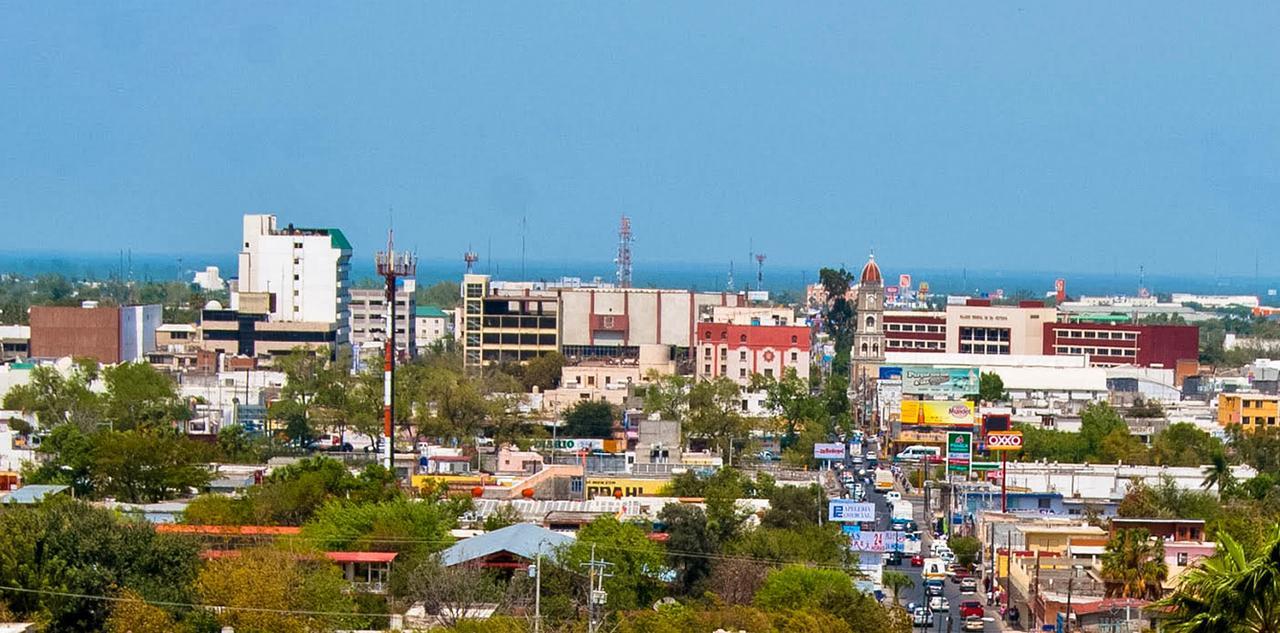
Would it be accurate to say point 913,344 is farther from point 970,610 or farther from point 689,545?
point 689,545

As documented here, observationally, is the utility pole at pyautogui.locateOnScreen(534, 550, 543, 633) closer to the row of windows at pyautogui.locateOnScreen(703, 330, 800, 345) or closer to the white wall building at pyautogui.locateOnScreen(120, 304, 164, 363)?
the row of windows at pyautogui.locateOnScreen(703, 330, 800, 345)

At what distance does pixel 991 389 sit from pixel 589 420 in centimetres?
1711

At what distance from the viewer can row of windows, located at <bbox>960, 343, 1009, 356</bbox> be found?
9788cm

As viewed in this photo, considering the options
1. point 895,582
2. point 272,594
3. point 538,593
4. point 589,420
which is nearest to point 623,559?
point 538,593

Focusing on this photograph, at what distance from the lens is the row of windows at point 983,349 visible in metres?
97.9

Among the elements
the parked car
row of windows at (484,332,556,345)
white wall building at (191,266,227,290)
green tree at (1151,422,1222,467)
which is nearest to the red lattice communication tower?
the parked car

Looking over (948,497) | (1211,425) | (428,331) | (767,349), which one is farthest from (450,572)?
(428,331)

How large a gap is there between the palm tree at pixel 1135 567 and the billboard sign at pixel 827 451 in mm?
24499

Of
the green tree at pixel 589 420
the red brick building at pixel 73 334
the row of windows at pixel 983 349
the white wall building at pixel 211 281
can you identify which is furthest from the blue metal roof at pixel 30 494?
the white wall building at pixel 211 281

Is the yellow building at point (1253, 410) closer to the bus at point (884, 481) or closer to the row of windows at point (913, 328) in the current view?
the bus at point (884, 481)

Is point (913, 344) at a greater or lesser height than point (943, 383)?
greater

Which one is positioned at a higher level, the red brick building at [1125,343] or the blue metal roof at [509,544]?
the red brick building at [1125,343]

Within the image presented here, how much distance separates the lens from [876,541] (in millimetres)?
39625

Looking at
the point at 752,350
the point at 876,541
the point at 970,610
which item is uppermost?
the point at 752,350
